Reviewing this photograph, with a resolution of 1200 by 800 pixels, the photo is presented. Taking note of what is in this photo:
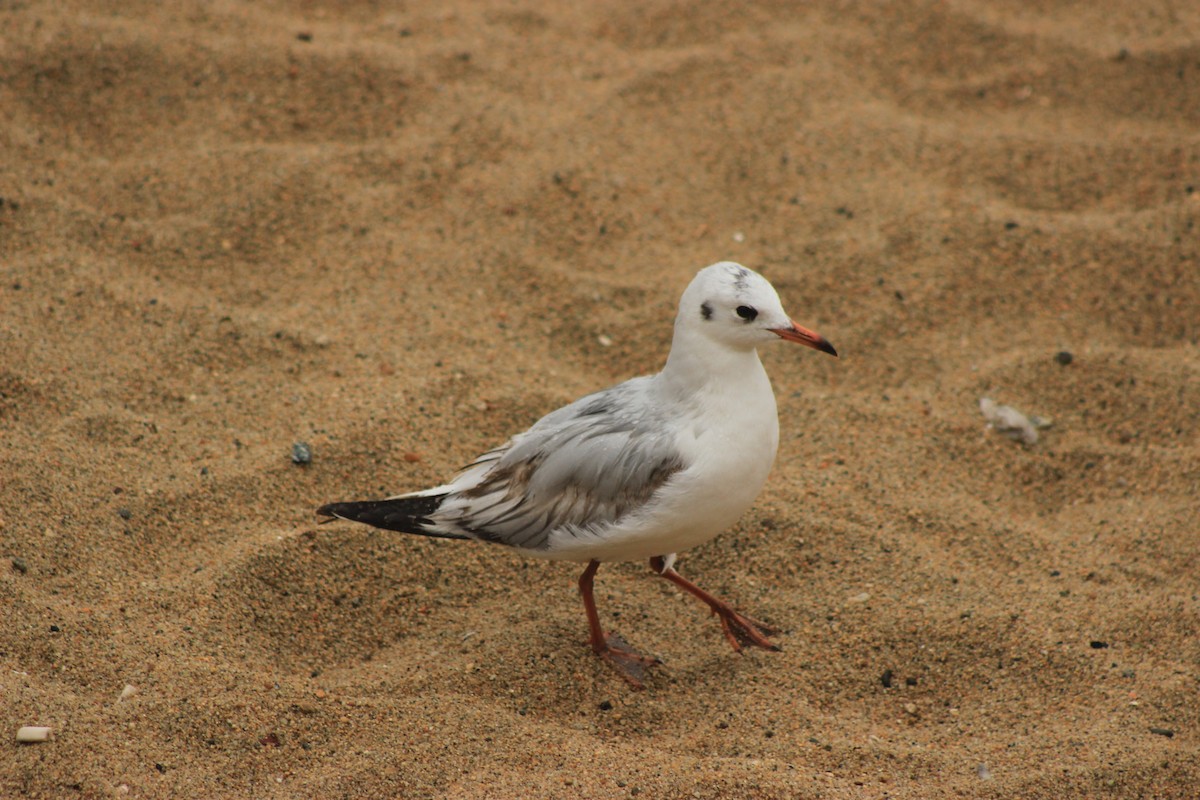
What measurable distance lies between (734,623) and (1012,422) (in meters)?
1.36

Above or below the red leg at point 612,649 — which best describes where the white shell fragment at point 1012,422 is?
above

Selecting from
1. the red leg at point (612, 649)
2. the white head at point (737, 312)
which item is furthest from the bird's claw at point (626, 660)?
the white head at point (737, 312)

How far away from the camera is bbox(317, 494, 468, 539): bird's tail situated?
3.39 metres

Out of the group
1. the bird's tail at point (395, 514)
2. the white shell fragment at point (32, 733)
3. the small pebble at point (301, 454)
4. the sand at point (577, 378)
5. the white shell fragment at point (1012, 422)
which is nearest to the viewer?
the white shell fragment at point (32, 733)

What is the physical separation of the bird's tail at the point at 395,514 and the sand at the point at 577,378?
321 millimetres

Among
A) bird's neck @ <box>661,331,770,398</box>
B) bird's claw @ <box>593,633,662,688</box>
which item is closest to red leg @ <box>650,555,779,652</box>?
bird's claw @ <box>593,633,662,688</box>

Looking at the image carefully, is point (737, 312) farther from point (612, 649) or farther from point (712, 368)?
point (612, 649)

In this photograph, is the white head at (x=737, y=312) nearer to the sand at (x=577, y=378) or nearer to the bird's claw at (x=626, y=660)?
the sand at (x=577, y=378)

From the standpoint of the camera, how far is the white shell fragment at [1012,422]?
4164mm

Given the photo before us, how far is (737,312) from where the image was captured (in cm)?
321

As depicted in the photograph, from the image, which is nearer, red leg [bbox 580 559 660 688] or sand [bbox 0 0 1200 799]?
sand [bbox 0 0 1200 799]

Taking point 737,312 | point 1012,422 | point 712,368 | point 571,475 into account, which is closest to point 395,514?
point 571,475

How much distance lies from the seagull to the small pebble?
0.49 meters

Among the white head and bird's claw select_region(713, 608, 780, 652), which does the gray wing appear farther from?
bird's claw select_region(713, 608, 780, 652)
